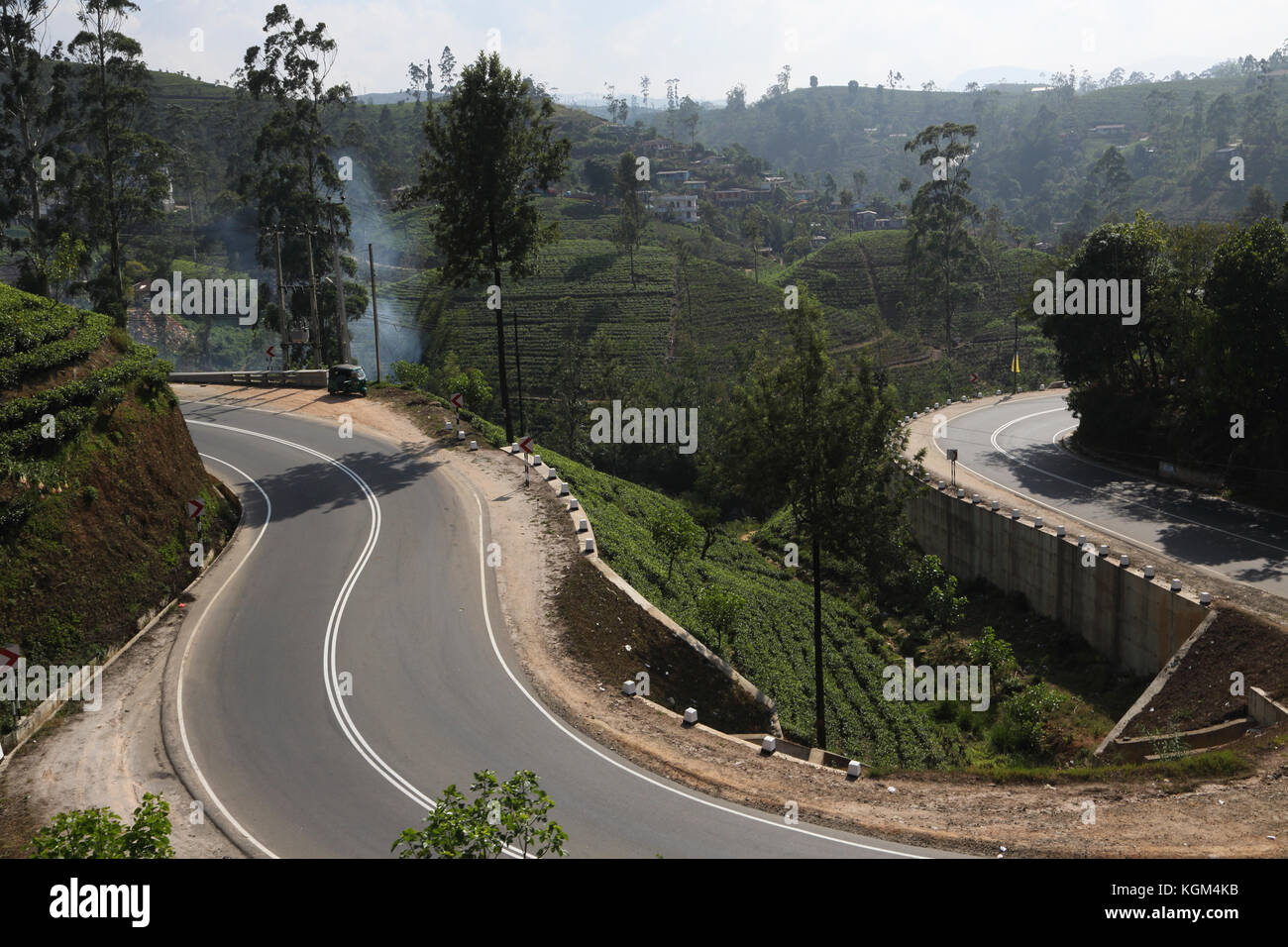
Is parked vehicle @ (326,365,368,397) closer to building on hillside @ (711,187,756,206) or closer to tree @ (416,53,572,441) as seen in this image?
tree @ (416,53,572,441)

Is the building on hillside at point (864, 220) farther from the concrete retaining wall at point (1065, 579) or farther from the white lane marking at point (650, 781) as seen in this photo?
the white lane marking at point (650, 781)

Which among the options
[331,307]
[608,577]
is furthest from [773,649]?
[331,307]

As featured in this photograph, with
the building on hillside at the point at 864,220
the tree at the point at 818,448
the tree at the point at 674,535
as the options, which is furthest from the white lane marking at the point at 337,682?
the building on hillside at the point at 864,220

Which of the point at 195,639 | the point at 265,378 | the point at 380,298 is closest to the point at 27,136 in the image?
the point at 265,378

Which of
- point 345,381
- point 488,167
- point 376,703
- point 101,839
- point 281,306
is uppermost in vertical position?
point 488,167

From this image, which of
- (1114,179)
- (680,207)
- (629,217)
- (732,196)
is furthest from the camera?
(732,196)

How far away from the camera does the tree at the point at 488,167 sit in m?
34.4

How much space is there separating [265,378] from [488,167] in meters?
17.3

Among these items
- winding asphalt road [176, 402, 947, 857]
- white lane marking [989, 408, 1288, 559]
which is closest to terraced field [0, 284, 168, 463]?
winding asphalt road [176, 402, 947, 857]

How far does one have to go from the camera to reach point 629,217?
114 metres

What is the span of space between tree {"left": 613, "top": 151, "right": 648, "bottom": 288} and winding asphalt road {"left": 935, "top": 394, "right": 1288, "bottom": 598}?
65573mm

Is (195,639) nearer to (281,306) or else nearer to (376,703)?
(376,703)

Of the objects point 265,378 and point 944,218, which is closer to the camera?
point 265,378

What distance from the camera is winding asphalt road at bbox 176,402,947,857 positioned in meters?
15.2
